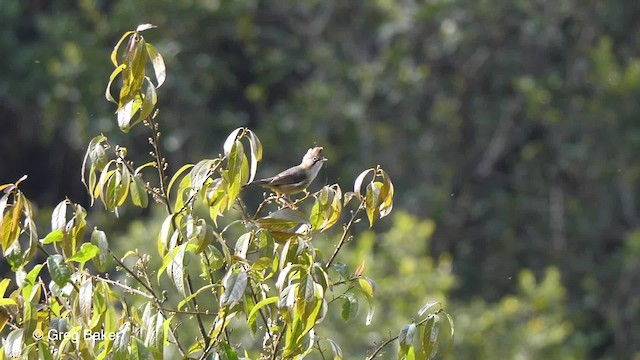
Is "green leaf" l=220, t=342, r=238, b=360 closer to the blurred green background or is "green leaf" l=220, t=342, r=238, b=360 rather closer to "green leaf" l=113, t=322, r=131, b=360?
"green leaf" l=113, t=322, r=131, b=360

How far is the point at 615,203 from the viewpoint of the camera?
14234 millimetres

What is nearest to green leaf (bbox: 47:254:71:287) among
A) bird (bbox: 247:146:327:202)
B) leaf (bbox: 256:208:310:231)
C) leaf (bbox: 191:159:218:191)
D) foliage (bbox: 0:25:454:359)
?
foliage (bbox: 0:25:454:359)

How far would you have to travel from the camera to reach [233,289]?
3.13 metres

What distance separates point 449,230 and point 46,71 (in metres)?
4.84

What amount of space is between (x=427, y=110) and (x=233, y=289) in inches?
453

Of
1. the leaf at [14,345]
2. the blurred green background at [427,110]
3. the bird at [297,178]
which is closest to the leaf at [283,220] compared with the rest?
the leaf at [14,345]

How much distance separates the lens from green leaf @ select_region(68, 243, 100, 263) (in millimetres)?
3275

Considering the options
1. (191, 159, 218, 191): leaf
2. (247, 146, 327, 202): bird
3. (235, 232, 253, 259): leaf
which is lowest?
(247, 146, 327, 202): bird

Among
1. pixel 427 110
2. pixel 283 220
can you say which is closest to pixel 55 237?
pixel 283 220

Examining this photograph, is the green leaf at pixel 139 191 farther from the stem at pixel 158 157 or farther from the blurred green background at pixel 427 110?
the blurred green background at pixel 427 110

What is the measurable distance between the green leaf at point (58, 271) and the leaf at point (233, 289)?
419mm

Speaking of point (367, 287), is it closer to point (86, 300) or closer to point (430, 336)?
point (430, 336)

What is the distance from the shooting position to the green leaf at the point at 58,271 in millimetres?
3225

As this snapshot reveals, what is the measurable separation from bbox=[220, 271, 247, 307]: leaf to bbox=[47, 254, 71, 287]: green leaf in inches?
16.5
